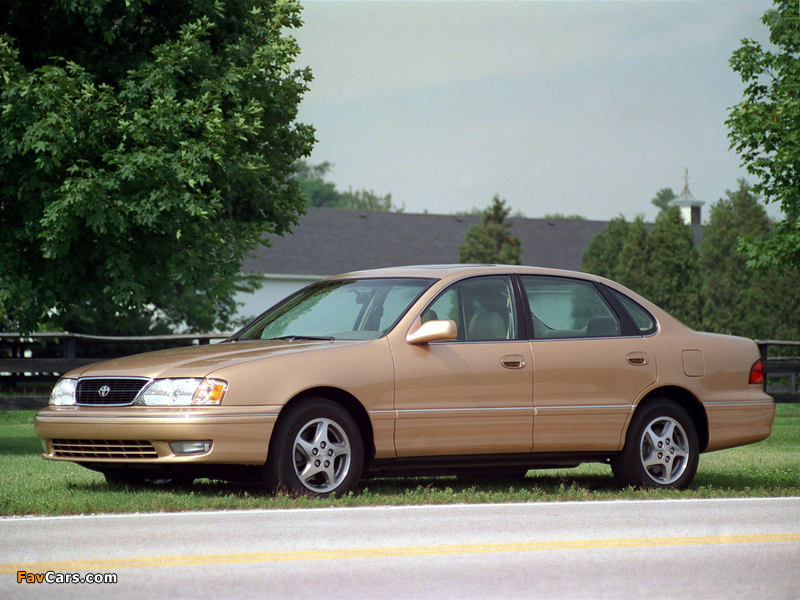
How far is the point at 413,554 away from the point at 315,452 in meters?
1.81

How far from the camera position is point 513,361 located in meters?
8.78

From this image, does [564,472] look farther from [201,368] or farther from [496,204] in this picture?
[496,204]

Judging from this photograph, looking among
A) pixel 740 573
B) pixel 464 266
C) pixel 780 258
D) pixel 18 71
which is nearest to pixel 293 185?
pixel 18 71

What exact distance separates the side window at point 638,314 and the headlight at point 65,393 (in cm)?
433

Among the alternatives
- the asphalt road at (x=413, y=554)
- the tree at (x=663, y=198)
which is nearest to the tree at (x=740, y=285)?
the asphalt road at (x=413, y=554)

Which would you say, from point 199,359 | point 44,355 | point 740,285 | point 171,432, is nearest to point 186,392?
point 171,432

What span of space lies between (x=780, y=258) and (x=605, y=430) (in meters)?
13.4

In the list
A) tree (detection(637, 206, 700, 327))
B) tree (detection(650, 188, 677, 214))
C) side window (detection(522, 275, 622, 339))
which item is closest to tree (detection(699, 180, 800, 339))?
tree (detection(637, 206, 700, 327))

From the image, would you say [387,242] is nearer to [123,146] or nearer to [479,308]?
[123,146]

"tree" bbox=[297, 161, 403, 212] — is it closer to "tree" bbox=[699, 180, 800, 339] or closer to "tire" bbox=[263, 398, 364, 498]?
"tree" bbox=[699, 180, 800, 339]

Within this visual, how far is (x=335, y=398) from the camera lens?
27.0ft

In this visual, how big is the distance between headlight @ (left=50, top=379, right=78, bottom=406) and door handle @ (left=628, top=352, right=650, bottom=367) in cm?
424

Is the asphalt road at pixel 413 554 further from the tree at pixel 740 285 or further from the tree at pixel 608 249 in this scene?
the tree at pixel 608 249

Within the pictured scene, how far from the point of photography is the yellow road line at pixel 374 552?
5.84 meters
